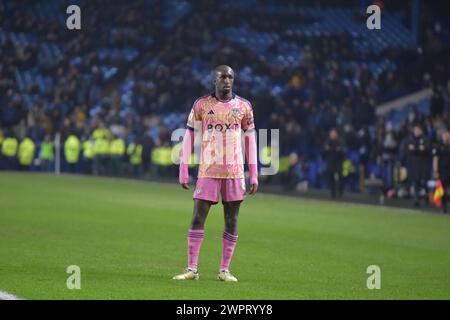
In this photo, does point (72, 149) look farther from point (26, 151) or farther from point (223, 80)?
point (223, 80)

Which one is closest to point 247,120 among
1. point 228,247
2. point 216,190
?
point 216,190

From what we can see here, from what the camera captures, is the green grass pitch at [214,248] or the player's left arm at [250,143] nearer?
the green grass pitch at [214,248]

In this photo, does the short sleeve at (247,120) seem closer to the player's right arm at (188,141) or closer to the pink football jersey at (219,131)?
the pink football jersey at (219,131)

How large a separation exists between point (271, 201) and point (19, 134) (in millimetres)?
19522

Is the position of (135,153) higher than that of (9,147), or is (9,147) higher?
(9,147)

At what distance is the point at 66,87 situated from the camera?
45688 mm

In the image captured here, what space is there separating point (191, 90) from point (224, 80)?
31.3 metres

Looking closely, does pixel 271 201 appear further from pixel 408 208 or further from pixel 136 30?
pixel 136 30

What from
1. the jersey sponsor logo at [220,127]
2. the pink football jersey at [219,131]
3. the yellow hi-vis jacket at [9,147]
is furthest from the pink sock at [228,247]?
the yellow hi-vis jacket at [9,147]

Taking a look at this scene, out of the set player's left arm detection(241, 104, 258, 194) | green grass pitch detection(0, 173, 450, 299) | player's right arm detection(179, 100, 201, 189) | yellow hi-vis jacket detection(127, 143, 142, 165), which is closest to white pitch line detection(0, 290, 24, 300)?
green grass pitch detection(0, 173, 450, 299)

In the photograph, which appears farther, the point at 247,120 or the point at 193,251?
the point at 247,120

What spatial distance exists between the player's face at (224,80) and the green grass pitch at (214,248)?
2.09 meters

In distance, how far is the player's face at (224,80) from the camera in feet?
38.5

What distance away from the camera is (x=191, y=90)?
42.9 meters
